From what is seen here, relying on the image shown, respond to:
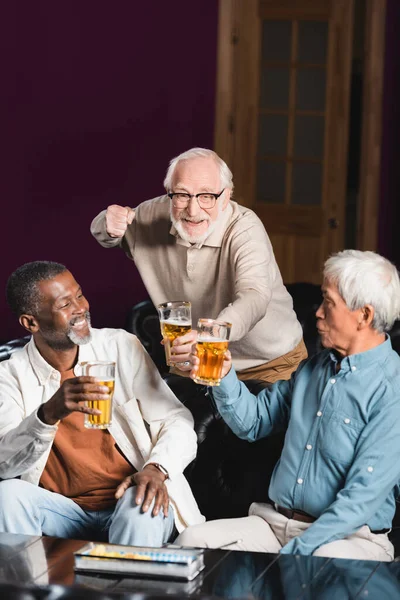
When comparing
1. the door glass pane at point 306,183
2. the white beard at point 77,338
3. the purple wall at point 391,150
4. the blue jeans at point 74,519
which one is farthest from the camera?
the door glass pane at point 306,183

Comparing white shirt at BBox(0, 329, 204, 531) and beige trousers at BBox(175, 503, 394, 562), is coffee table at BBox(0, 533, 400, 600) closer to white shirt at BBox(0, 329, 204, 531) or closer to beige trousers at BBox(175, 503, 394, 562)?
beige trousers at BBox(175, 503, 394, 562)

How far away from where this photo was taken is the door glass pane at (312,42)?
6570mm

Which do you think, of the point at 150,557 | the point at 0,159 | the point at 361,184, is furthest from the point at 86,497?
the point at 361,184

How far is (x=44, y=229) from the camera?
16.4 feet

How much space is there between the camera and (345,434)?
95.3 inches

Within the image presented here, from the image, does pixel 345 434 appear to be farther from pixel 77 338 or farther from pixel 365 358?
pixel 77 338

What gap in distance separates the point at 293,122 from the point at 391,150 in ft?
2.25

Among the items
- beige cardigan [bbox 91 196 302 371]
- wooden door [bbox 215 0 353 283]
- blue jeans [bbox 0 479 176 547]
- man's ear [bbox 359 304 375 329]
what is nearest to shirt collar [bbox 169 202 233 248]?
beige cardigan [bbox 91 196 302 371]

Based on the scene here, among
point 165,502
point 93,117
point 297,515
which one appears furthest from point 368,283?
point 93,117

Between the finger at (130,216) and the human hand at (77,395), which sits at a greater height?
the finger at (130,216)

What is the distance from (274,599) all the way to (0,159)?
331 centimetres

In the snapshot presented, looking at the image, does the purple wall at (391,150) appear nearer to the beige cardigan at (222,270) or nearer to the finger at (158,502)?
the beige cardigan at (222,270)

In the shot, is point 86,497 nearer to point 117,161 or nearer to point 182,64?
point 117,161

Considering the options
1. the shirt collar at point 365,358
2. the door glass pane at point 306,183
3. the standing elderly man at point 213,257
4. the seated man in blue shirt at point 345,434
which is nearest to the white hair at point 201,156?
the standing elderly man at point 213,257
